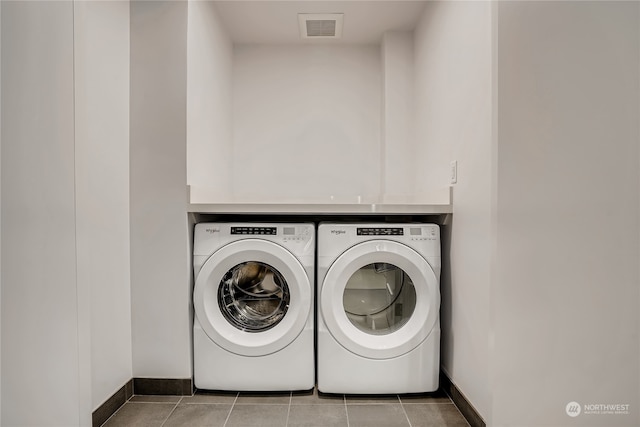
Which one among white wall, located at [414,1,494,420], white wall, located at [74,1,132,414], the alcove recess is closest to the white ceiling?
the alcove recess

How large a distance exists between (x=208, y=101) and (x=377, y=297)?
1409 millimetres

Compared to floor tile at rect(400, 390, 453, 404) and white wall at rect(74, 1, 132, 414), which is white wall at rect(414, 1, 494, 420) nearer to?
floor tile at rect(400, 390, 453, 404)

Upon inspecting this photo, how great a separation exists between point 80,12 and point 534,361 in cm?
143

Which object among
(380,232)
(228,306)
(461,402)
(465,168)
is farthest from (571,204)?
(228,306)

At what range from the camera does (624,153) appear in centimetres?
Result: 90

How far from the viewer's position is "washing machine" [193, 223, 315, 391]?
1.86m

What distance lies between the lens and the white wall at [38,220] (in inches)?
32.5

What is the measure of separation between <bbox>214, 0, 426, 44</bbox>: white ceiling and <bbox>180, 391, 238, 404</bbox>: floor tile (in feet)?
6.96

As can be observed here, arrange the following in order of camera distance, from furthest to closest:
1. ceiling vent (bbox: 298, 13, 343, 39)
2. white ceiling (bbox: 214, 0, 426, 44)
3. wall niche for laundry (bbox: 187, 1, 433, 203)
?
1. wall niche for laundry (bbox: 187, 1, 433, 203)
2. ceiling vent (bbox: 298, 13, 343, 39)
3. white ceiling (bbox: 214, 0, 426, 44)

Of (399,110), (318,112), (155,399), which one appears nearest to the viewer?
(155,399)

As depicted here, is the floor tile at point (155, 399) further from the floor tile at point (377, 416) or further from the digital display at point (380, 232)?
the digital display at point (380, 232)

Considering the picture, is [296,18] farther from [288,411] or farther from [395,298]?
[288,411]

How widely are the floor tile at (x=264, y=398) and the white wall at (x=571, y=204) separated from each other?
3.47ft

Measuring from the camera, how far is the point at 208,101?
2.27 m
